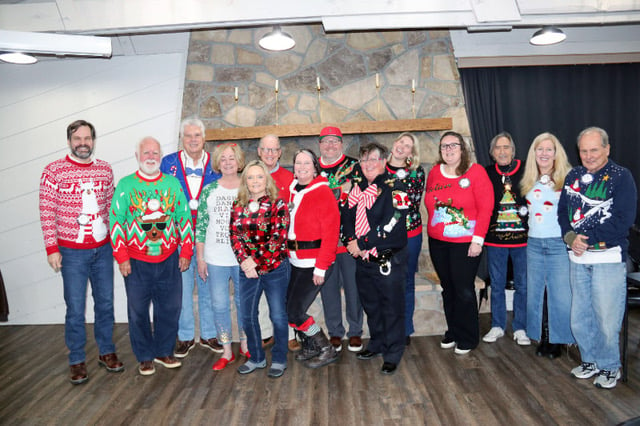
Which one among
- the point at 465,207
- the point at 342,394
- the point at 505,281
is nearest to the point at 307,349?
the point at 342,394

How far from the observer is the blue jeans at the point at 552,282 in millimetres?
2578

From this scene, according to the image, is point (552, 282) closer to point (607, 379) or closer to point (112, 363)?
point (607, 379)

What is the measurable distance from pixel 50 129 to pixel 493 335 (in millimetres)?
4048

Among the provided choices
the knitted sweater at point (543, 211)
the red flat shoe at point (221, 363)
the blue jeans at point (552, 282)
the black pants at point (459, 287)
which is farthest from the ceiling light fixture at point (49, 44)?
the blue jeans at point (552, 282)

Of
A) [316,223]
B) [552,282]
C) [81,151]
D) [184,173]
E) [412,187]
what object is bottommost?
[552,282]

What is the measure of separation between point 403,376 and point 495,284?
98 centimetres

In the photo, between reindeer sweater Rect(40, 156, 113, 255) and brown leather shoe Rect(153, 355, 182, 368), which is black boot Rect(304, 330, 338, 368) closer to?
brown leather shoe Rect(153, 355, 182, 368)

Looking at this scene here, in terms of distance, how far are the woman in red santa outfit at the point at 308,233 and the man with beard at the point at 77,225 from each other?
1.17 meters

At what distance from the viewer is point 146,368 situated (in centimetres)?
258

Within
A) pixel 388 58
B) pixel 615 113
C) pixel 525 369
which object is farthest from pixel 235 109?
pixel 615 113

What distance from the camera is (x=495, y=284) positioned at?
2922mm

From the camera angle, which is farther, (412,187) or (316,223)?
(412,187)

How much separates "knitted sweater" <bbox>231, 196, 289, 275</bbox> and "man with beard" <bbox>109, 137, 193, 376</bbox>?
42 cm

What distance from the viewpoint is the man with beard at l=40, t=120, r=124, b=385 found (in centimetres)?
248
